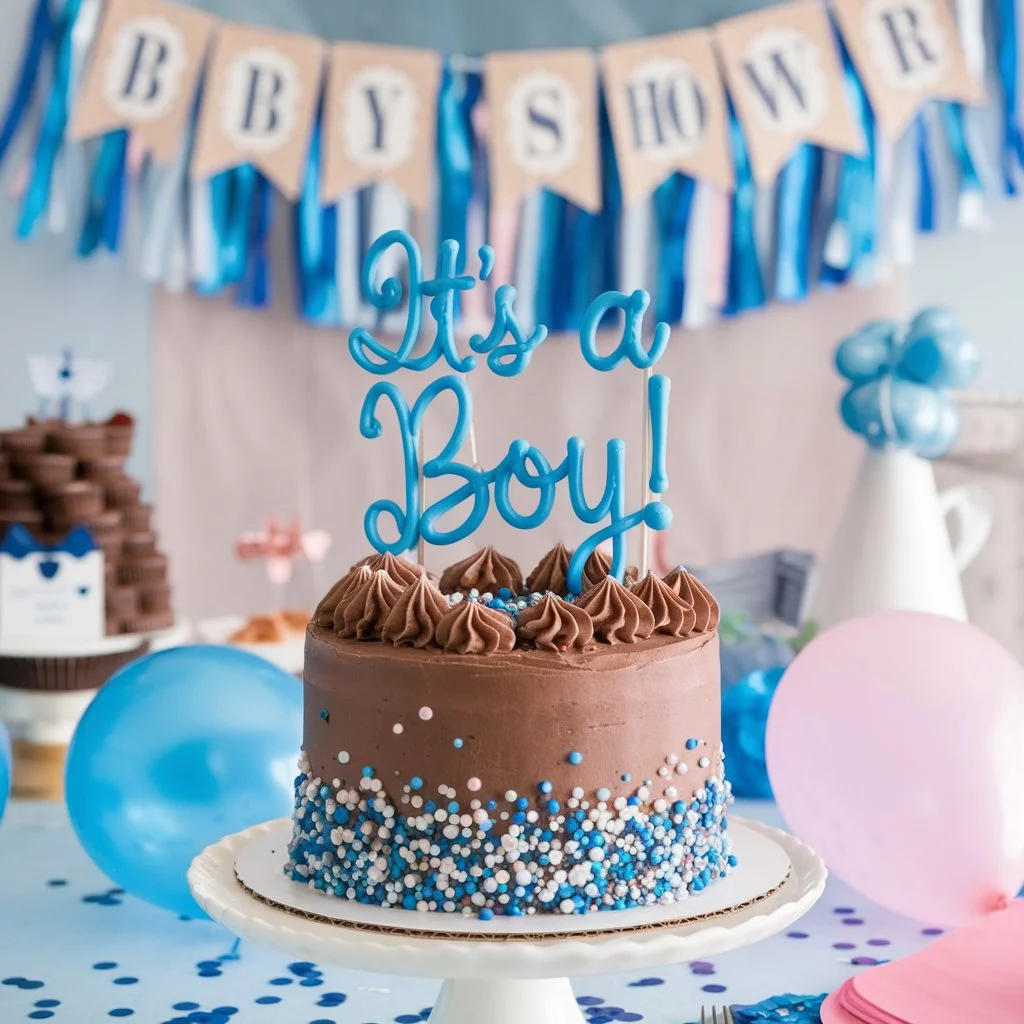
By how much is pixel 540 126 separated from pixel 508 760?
2.31m

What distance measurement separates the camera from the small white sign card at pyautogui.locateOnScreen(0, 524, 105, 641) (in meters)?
2.38

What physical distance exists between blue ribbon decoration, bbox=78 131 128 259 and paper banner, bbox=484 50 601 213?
34.0 inches

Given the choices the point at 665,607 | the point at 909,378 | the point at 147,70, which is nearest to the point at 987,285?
the point at 909,378

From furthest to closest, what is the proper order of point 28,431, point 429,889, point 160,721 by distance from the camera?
point 28,431
point 160,721
point 429,889

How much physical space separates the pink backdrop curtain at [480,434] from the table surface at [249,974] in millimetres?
1694

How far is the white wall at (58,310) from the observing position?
3.46 m

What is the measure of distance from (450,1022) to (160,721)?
1.90 feet

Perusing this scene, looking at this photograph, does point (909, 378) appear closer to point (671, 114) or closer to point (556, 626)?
point (671, 114)

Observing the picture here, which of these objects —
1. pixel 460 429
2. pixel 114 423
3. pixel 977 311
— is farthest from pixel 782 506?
pixel 460 429

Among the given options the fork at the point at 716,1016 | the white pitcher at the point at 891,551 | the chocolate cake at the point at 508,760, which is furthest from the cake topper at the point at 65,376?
the fork at the point at 716,1016

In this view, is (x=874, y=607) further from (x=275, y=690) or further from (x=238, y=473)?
(x=238, y=473)

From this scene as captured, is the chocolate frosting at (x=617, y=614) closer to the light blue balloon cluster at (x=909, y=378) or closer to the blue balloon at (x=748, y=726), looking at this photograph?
the blue balloon at (x=748, y=726)

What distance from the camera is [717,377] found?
349 centimetres

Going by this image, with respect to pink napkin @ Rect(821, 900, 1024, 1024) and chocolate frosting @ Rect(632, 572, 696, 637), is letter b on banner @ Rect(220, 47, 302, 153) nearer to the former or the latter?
chocolate frosting @ Rect(632, 572, 696, 637)
